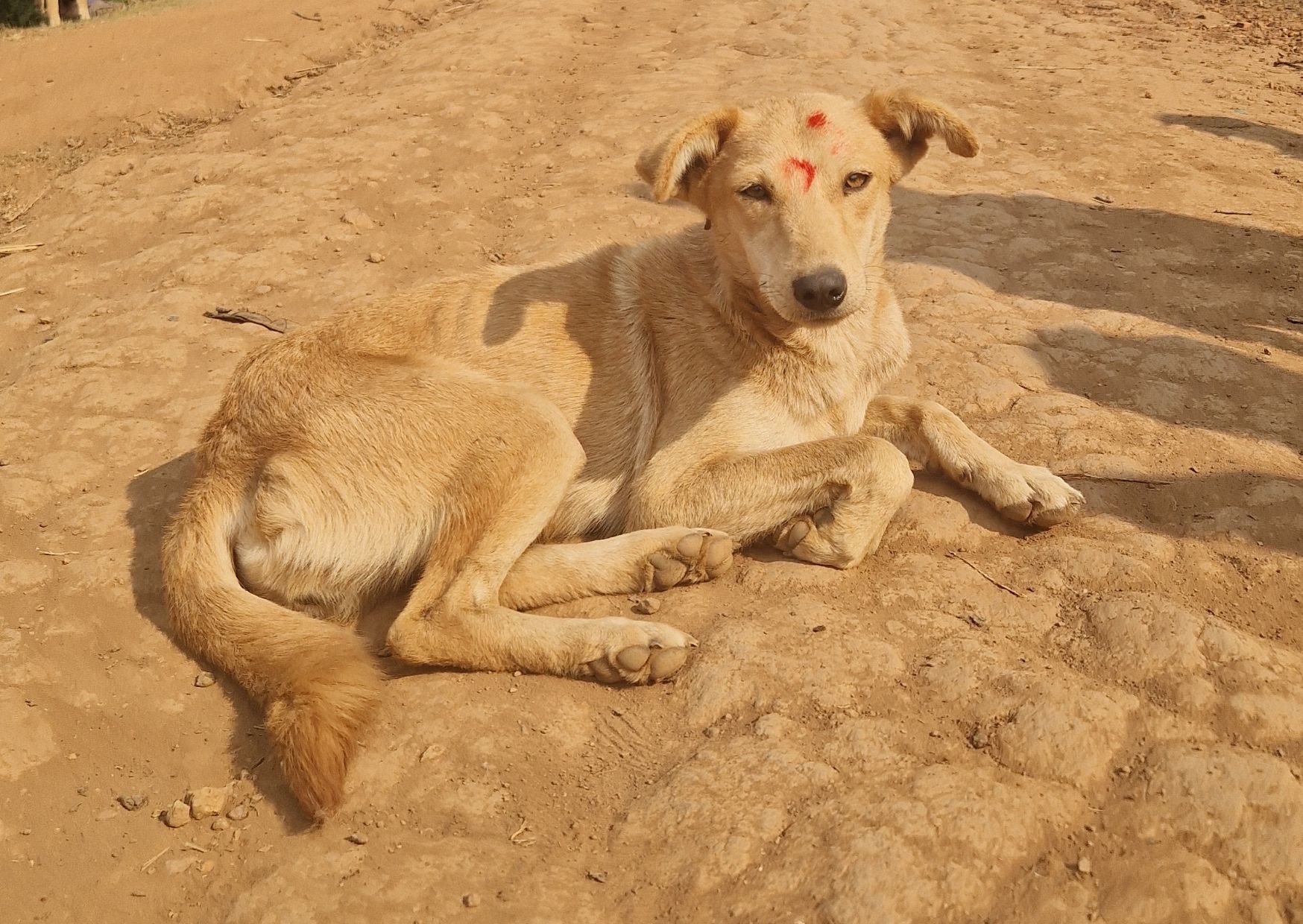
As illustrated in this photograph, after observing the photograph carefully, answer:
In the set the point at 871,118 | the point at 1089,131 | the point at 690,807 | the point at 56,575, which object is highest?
the point at 871,118

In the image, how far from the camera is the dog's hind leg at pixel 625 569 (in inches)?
139

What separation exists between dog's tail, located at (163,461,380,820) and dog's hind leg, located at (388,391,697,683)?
29 cm

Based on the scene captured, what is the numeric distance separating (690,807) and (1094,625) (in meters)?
1.46

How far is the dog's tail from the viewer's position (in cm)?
271

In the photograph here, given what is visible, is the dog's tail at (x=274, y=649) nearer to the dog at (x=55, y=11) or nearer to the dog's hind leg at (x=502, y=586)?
the dog's hind leg at (x=502, y=586)

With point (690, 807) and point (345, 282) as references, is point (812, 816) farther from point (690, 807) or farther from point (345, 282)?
point (345, 282)

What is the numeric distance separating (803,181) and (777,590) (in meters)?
1.48

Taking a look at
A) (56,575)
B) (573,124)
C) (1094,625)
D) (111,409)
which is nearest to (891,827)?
(1094,625)

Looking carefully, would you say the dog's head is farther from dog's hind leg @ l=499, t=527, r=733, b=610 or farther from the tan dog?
dog's hind leg @ l=499, t=527, r=733, b=610

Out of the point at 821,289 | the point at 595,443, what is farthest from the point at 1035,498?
the point at 595,443

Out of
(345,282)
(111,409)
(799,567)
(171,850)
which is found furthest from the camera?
(345,282)

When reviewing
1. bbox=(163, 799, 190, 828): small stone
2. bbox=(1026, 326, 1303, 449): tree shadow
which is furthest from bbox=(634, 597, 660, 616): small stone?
bbox=(1026, 326, 1303, 449): tree shadow

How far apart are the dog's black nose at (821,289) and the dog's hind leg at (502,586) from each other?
107 centimetres

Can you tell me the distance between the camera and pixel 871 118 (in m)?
3.84
